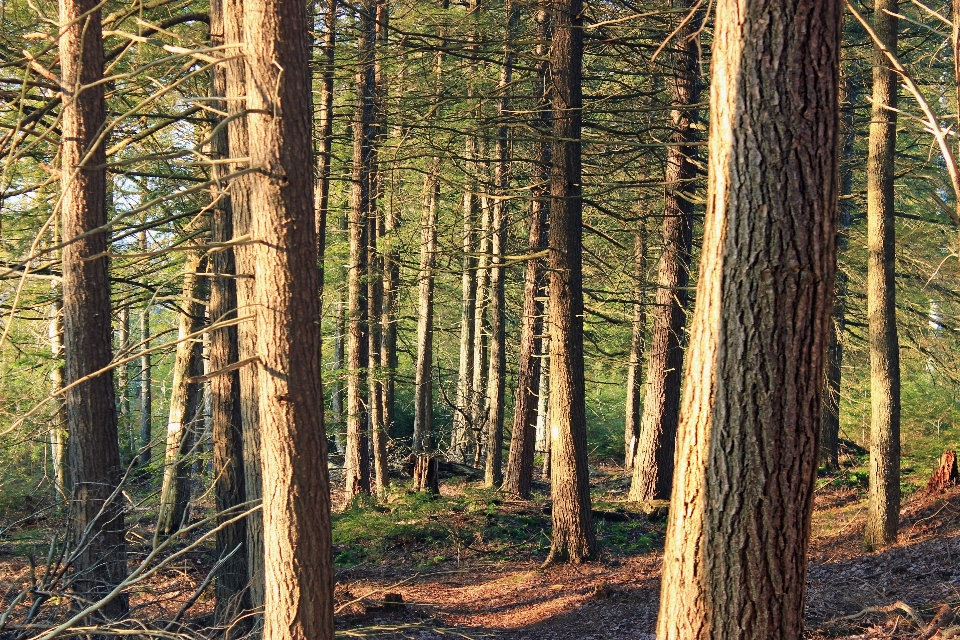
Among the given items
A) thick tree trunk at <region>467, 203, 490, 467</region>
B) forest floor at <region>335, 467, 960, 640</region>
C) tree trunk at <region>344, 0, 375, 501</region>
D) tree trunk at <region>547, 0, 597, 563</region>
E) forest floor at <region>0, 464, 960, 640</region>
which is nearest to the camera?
forest floor at <region>0, 464, 960, 640</region>

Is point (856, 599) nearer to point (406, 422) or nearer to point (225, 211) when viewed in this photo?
point (225, 211)

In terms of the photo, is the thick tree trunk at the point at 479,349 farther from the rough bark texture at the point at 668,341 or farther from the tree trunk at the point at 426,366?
the rough bark texture at the point at 668,341

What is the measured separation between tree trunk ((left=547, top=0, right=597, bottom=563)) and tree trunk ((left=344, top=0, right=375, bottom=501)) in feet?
13.4

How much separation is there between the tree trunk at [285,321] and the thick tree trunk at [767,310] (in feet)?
8.08

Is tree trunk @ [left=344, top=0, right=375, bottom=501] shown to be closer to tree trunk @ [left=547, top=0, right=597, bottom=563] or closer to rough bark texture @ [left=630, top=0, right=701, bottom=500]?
tree trunk @ [left=547, top=0, right=597, bottom=563]

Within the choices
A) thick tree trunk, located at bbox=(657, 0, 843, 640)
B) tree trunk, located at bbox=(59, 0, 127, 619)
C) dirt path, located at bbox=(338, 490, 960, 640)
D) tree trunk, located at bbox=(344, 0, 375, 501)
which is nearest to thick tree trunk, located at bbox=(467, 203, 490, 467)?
tree trunk, located at bbox=(344, 0, 375, 501)

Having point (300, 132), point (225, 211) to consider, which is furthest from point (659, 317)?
point (300, 132)

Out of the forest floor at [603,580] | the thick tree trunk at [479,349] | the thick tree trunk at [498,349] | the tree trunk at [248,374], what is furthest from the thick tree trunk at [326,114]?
the thick tree trunk at [479,349]

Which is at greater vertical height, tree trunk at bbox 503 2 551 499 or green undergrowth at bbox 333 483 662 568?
tree trunk at bbox 503 2 551 499

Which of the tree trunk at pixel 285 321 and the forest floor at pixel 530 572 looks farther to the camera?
the forest floor at pixel 530 572

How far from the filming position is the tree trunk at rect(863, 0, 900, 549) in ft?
31.6

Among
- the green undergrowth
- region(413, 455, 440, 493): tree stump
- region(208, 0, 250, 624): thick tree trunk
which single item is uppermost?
region(208, 0, 250, 624): thick tree trunk

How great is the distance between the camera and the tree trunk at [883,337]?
31.6 ft

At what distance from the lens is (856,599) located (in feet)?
25.2
